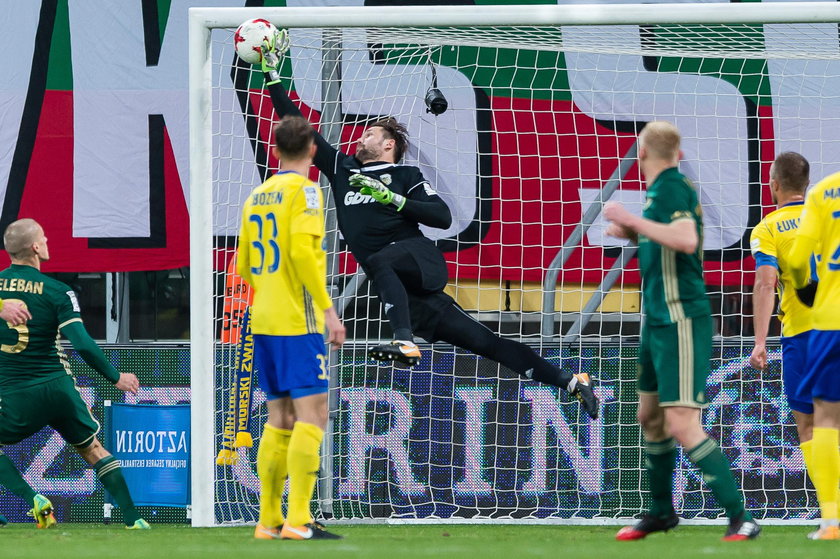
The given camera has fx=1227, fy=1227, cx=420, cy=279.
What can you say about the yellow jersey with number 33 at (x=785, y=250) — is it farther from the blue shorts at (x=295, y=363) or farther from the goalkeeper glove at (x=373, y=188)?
the blue shorts at (x=295, y=363)

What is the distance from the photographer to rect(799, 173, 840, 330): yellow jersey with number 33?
18.7 ft

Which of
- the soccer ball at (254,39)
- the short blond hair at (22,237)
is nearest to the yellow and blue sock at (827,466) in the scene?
the soccer ball at (254,39)

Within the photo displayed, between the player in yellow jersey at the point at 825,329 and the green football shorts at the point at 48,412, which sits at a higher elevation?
the player in yellow jersey at the point at 825,329

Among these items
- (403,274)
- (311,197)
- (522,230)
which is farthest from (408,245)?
(522,230)

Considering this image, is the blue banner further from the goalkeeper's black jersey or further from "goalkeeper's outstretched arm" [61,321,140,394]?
the goalkeeper's black jersey

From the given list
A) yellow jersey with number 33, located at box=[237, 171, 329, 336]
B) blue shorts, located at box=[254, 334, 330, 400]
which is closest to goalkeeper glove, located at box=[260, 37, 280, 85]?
yellow jersey with number 33, located at box=[237, 171, 329, 336]

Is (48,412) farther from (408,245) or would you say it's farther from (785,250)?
(785,250)

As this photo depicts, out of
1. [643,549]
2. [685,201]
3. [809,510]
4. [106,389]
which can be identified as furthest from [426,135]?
[643,549]

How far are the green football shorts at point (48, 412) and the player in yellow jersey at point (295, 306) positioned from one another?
2555mm

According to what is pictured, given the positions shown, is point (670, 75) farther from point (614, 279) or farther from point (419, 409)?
point (419, 409)

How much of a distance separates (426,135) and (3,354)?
3.75m

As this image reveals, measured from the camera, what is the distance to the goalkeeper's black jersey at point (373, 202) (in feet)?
24.6

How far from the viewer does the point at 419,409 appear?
8.81m

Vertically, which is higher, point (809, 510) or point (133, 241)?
point (133, 241)
